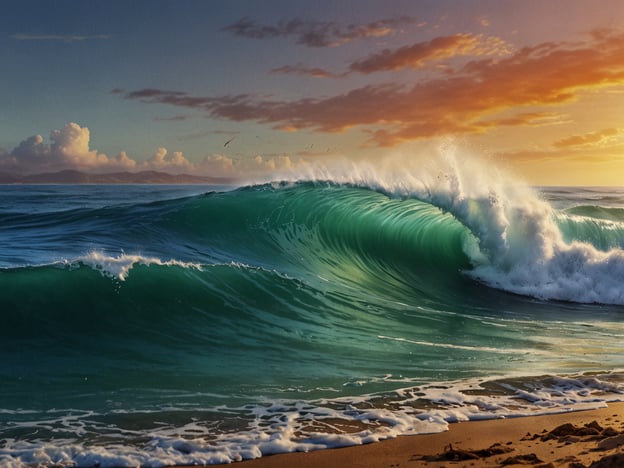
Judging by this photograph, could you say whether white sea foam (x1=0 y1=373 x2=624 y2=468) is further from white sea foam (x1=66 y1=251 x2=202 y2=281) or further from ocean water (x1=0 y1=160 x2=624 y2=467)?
white sea foam (x1=66 y1=251 x2=202 y2=281)

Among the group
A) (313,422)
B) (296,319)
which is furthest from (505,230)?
(313,422)

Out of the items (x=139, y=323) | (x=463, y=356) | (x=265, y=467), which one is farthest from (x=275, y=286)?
(x=265, y=467)

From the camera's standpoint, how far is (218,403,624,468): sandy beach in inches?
156

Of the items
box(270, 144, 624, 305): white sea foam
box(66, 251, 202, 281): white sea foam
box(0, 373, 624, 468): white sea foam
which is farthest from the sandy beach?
box(270, 144, 624, 305): white sea foam

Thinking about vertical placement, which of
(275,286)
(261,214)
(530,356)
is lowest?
(530,356)

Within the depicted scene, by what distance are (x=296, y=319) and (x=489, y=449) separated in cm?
488

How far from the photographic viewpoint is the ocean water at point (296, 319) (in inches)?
195

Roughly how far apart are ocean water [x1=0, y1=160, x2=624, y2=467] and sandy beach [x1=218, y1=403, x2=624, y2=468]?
17 centimetres

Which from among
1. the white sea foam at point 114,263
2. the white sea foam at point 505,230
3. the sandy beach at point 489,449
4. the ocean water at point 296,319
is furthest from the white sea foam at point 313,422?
the white sea foam at point 505,230

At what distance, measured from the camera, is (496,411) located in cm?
524

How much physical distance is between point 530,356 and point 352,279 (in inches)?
208

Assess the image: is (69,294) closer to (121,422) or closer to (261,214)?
(121,422)

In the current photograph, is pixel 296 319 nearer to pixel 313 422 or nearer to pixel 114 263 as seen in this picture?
pixel 114 263

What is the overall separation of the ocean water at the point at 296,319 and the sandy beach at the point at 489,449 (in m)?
0.17
